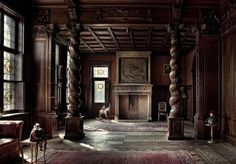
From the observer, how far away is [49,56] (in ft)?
26.7

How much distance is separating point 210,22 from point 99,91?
789 cm

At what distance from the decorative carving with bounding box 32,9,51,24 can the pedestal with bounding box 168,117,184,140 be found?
4.43 metres

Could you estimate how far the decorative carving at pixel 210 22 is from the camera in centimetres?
793

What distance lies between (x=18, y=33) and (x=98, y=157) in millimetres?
4001

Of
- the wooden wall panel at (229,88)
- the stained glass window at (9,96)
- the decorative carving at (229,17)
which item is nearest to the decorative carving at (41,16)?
the stained glass window at (9,96)

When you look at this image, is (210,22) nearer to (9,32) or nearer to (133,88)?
(9,32)

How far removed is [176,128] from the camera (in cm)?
790

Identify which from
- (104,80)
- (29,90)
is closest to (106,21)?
(29,90)

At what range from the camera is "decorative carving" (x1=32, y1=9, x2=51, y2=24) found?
26.6 feet

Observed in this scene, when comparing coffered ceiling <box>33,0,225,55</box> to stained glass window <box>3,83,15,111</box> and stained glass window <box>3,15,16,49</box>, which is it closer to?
stained glass window <box>3,15,16,49</box>

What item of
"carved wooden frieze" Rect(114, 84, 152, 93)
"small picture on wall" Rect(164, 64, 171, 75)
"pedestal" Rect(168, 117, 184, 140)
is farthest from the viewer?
"small picture on wall" Rect(164, 64, 171, 75)

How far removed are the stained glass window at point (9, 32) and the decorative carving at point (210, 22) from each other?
501cm

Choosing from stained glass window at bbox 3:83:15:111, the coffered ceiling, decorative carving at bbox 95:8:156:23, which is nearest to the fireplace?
the coffered ceiling

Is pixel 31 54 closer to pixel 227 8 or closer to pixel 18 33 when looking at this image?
pixel 18 33
